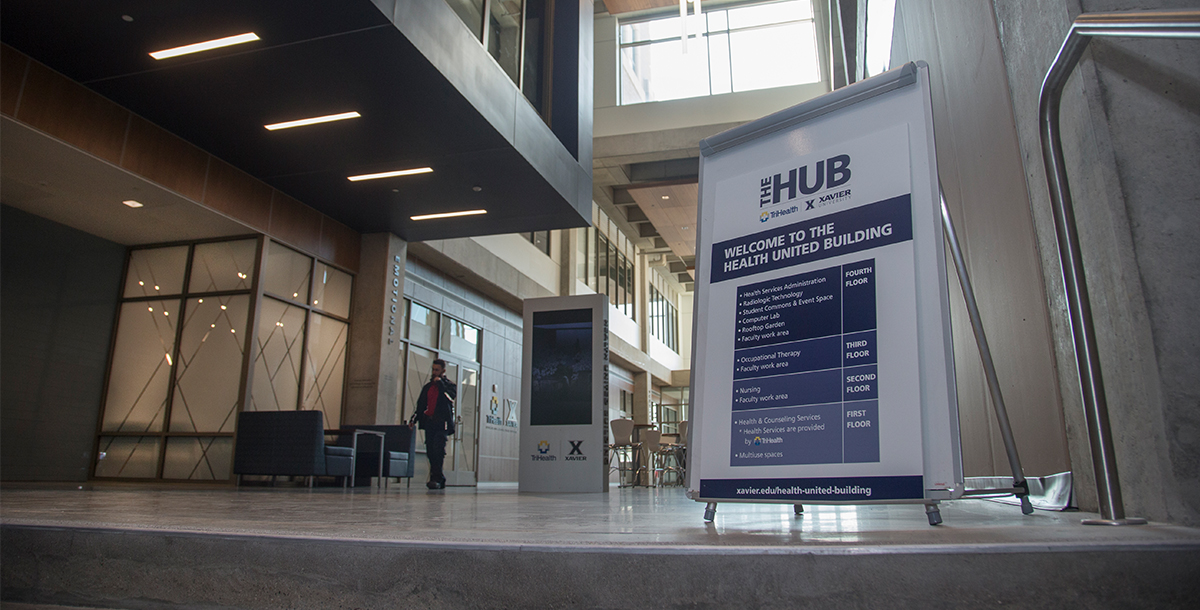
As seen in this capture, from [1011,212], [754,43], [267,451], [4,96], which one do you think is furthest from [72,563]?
[754,43]

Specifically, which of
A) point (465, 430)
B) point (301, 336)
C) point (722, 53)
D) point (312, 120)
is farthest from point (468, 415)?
point (722, 53)

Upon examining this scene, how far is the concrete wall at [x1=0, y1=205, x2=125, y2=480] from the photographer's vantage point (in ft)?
28.7

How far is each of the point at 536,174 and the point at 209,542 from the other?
25.3 ft

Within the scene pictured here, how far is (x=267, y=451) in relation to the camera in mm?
8500

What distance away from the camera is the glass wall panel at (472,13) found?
8.03 m

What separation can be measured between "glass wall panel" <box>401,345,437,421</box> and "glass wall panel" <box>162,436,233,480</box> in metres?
3.31

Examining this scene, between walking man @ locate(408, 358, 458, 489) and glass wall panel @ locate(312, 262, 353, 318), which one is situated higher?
glass wall panel @ locate(312, 262, 353, 318)

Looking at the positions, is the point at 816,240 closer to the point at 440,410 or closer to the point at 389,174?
the point at 440,410

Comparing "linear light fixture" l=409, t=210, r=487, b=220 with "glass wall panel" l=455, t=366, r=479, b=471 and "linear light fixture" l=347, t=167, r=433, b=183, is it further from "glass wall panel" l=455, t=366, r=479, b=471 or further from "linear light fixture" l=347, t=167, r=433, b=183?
"glass wall panel" l=455, t=366, r=479, b=471

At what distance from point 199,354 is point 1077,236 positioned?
32.8 ft

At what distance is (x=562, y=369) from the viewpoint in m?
8.43

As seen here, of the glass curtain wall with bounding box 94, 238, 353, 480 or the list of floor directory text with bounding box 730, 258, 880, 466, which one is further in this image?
the glass curtain wall with bounding box 94, 238, 353, 480

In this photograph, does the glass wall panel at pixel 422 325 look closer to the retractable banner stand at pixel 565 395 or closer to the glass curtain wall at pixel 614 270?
the retractable banner stand at pixel 565 395

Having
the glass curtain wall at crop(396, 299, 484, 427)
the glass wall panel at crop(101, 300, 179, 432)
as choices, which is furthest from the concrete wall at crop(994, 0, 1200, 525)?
the glass curtain wall at crop(396, 299, 484, 427)
